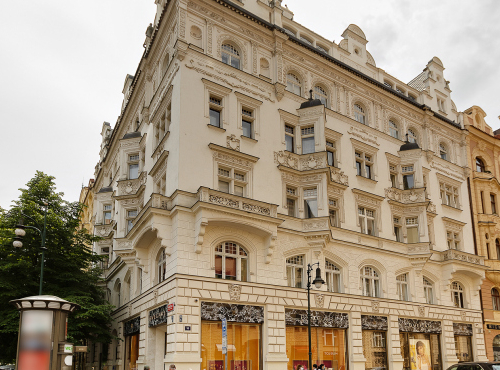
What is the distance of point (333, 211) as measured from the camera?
33219 millimetres

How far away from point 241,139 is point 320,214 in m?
6.63

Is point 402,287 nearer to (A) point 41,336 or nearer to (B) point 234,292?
(B) point 234,292

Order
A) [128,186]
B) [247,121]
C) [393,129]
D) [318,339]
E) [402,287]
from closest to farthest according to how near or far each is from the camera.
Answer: [318,339], [247,121], [402,287], [128,186], [393,129]

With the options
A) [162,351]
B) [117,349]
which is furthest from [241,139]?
[117,349]

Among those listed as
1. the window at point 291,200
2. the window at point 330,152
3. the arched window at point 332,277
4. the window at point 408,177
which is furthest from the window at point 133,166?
the window at point 408,177

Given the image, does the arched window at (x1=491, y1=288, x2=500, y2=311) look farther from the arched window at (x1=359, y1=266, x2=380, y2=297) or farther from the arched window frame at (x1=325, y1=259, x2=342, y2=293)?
the arched window frame at (x1=325, y1=259, x2=342, y2=293)

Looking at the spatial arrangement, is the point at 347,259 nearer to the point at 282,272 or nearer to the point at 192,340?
the point at 282,272

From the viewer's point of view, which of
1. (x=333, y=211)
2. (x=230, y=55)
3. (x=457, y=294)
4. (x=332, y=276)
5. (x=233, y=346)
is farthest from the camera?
(x=457, y=294)

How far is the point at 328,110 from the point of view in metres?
35.2

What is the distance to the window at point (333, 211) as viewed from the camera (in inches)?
1293

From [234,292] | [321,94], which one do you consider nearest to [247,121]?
[321,94]

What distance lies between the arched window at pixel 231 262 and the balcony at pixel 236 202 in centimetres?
220

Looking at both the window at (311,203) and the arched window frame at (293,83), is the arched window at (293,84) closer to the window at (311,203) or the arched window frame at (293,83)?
the arched window frame at (293,83)

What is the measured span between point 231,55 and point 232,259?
41.9 ft
